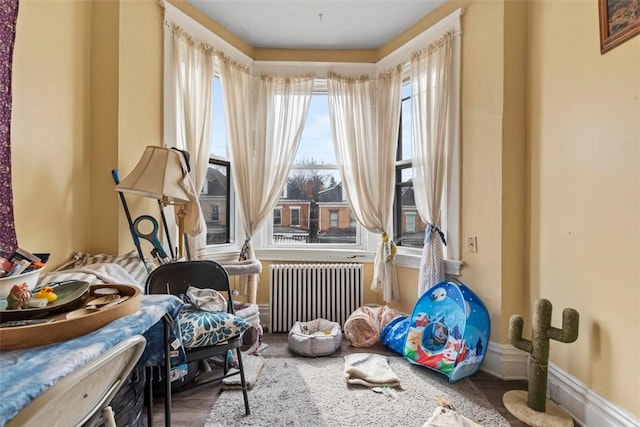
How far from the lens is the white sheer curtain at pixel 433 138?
2.37 m

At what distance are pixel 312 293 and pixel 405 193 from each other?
1318mm

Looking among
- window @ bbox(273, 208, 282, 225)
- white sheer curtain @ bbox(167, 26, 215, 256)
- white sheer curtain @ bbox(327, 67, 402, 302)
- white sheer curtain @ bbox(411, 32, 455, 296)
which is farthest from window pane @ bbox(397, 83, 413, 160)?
white sheer curtain @ bbox(167, 26, 215, 256)

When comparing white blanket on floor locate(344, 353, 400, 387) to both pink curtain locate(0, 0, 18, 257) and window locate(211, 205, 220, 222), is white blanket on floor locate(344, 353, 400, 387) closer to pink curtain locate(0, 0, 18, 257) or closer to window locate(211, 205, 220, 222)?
window locate(211, 205, 220, 222)

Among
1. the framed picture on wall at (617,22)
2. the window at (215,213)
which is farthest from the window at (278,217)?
the framed picture on wall at (617,22)

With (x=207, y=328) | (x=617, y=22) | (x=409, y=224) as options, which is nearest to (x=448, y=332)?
(x=409, y=224)

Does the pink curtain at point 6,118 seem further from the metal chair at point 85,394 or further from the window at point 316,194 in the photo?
the window at point 316,194

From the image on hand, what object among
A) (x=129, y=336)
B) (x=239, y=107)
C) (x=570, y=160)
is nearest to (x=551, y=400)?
(x=570, y=160)

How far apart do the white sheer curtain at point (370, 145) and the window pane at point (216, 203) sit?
3.83 feet

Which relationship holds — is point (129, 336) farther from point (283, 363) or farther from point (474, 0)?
point (474, 0)

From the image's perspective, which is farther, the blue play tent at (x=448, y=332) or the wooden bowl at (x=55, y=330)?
the blue play tent at (x=448, y=332)

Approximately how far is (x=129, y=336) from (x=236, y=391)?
51.4 inches

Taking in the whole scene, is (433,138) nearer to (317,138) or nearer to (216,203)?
(317,138)

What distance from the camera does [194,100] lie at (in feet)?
8.11

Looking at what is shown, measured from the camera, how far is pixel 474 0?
2209mm
